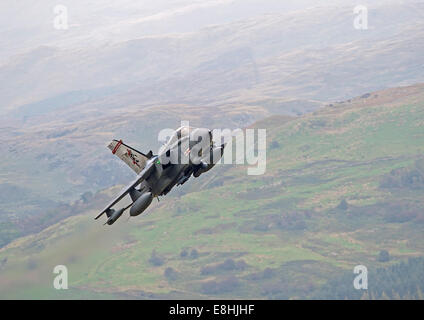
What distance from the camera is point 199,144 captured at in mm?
74062

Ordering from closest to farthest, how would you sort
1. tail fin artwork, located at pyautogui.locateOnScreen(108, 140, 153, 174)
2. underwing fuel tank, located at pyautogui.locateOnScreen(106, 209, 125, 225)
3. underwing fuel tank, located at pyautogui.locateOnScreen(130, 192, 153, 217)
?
1. underwing fuel tank, located at pyautogui.locateOnScreen(106, 209, 125, 225)
2. underwing fuel tank, located at pyautogui.locateOnScreen(130, 192, 153, 217)
3. tail fin artwork, located at pyautogui.locateOnScreen(108, 140, 153, 174)

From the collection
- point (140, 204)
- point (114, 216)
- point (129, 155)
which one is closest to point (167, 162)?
point (129, 155)

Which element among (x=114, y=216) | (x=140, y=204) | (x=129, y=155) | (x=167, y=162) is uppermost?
(x=129, y=155)

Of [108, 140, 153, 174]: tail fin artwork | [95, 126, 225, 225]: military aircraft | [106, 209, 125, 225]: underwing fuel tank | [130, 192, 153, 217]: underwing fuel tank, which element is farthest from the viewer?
[108, 140, 153, 174]: tail fin artwork

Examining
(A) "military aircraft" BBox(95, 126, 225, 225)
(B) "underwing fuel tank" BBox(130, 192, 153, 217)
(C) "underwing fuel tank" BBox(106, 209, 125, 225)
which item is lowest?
(C) "underwing fuel tank" BBox(106, 209, 125, 225)

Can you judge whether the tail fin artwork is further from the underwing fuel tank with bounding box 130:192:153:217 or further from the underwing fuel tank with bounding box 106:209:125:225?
the underwing fuel tank with bounding box 106:209:125:225

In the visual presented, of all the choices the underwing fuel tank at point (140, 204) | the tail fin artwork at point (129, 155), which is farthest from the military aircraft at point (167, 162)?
the underwing fuel tank at point (140, 204)

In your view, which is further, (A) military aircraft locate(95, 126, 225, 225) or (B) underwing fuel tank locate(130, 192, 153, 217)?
(A) military aircraft locate(95, 126, 225, 225)

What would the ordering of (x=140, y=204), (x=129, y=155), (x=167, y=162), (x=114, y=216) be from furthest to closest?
1. (x=129, y=155)
2. (x=167, y=162)
3. (x=140, y=204)
4. (x=114, y=216)

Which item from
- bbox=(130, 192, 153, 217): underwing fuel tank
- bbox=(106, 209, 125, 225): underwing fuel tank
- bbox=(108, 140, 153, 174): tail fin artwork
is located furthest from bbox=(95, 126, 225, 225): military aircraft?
bbox=(106, 209, 125, 225): underwing fuel tank

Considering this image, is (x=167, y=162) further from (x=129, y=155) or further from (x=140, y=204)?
(x=140, y=204)
